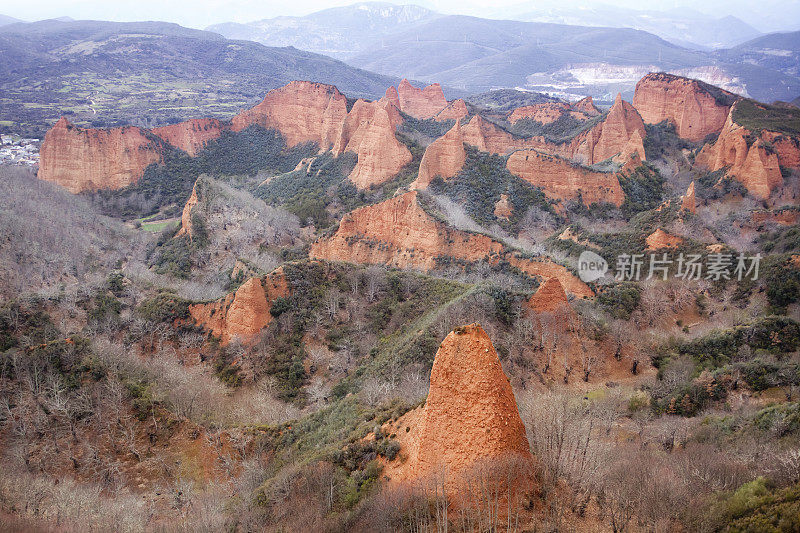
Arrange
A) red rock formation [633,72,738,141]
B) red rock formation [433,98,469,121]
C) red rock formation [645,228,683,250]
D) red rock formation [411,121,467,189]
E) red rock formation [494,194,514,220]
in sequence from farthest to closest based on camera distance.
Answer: red rock formation [433,98,469,121]
red rock formation [633,72,738,141]
red rock formation [411,121,467,189]
red rock formation [494,194,514,220]
red rock formation [645,228,683,250]

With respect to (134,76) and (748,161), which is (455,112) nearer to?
(748,161)

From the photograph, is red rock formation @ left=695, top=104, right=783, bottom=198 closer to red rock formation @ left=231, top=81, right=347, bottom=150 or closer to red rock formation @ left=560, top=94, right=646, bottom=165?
red rock formation @ left=560, top=94, right=646, bottom=165

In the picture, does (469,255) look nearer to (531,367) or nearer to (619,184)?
(531,367)

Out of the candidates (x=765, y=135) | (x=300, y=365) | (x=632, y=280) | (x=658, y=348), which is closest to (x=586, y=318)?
(x=658, y=348)

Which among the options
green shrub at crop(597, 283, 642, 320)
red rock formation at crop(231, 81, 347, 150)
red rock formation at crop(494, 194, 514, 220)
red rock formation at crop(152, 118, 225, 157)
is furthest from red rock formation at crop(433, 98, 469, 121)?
green shrub at crop(597, 283, 642, 320)

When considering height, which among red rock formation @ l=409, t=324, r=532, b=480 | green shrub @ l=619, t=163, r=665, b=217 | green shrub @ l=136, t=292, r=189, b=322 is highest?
green shrub @ l=619, t=163, r=665, b=217

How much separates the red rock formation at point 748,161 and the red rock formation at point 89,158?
82948 mm

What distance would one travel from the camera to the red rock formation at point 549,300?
30.5m

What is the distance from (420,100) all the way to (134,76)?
106 metres

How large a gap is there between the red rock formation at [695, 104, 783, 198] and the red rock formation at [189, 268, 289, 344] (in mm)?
55406

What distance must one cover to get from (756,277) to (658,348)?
11.6 m

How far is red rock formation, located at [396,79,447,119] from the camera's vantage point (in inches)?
4341

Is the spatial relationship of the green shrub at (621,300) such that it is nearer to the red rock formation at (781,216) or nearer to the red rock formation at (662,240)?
the red rock formation at (662,240)

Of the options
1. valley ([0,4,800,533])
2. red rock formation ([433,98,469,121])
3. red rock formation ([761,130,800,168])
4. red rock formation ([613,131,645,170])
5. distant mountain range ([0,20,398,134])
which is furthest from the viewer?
distant mountain range ([0,20,398,134])
